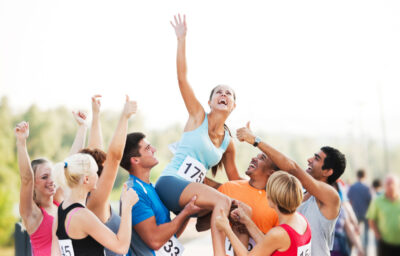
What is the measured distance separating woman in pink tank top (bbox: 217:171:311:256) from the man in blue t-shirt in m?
0.38

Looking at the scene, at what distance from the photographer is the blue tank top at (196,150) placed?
151 inches

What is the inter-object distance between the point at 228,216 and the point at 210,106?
0.98 m

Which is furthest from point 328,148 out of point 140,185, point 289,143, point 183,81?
point 289,143

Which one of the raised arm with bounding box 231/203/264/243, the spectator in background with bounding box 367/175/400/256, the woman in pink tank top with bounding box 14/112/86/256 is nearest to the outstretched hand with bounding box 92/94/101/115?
the woman in pink tank top with bounding box 14/112/86/256

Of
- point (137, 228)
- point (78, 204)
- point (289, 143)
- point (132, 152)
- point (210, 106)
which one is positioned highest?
point (210, 106)

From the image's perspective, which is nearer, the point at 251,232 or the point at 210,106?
the point at 251,232

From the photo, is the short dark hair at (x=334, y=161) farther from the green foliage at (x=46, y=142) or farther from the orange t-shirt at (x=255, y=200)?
the green foliage at (x=46, y=142)

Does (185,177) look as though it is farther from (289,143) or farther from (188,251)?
(289,143)

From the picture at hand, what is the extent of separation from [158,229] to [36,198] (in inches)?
42.4

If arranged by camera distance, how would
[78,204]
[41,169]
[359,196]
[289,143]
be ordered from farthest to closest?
[289,143] → [359,196] → [41,169] → [78,204]

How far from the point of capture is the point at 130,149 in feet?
12.3

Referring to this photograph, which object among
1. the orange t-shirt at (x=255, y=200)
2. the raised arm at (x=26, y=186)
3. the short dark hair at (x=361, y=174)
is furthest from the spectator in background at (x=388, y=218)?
the raised arm at (x=26, y=186)

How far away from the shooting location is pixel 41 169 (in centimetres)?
397

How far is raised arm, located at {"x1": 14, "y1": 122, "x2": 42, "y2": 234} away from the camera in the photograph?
368 cm
